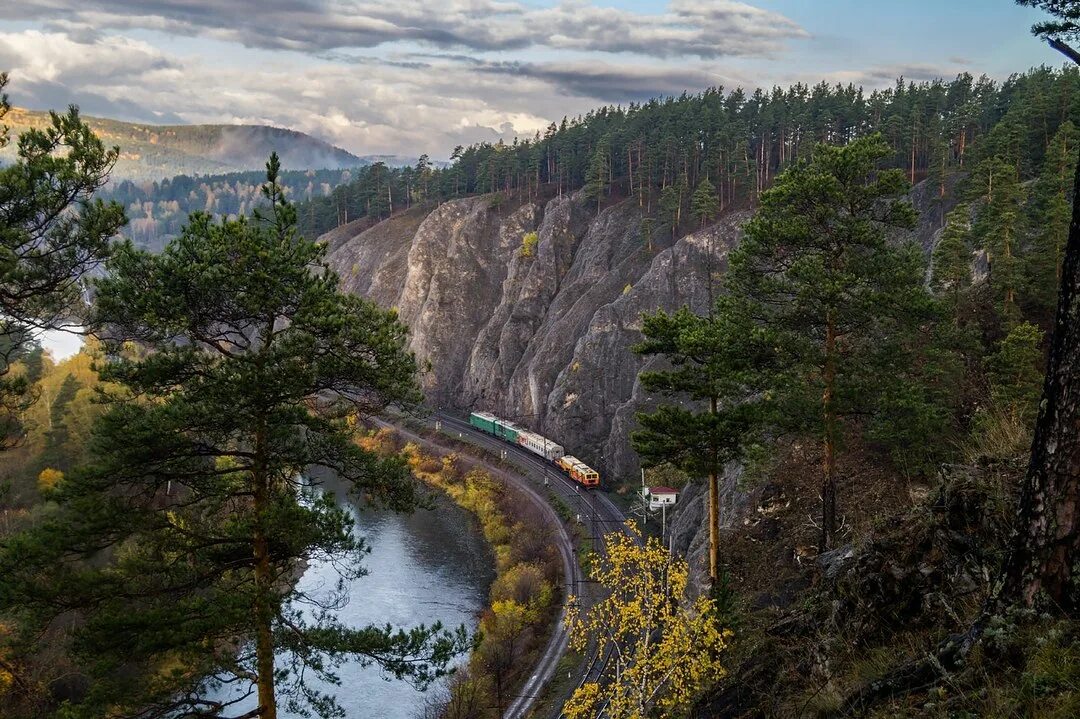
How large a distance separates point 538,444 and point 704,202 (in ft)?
103

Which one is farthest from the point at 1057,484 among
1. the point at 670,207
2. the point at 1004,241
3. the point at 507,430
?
the point at 670,207

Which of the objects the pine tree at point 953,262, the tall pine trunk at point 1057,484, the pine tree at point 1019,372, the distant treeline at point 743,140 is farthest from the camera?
the distant treeline at point 743,140

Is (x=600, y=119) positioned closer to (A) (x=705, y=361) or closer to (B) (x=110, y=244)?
(A) (x=705, y=361)

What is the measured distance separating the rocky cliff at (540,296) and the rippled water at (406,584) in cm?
1535

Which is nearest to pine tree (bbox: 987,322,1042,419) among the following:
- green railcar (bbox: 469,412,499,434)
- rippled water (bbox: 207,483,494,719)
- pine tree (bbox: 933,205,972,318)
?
pine tree (bbox: 933,205,972,318)

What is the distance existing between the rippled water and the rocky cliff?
15347mm

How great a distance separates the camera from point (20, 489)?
139ft

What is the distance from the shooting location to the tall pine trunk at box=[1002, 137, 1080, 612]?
520 centimetres

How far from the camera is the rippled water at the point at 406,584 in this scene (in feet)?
111

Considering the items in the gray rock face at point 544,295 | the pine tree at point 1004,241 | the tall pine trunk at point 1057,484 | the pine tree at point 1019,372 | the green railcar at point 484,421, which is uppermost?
the pine tree at point 1004,241

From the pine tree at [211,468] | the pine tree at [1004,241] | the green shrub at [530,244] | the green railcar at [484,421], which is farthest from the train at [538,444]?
the pine tree at [211,468]

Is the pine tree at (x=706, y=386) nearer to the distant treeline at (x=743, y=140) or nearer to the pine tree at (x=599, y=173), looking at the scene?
the distant treeline at (x=743, y=140)

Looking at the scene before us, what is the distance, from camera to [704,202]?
7181cm

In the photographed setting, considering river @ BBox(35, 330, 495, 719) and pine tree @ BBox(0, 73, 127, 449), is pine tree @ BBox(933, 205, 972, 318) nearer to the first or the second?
river @ BBox(35, 330, 495, 719)
